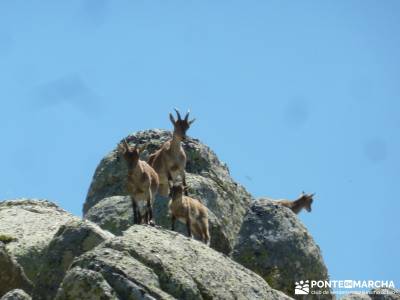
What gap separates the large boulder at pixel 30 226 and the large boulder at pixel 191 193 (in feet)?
3.30

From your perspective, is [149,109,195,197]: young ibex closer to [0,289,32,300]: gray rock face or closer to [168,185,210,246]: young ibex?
[168,185,210,246]: young ibex

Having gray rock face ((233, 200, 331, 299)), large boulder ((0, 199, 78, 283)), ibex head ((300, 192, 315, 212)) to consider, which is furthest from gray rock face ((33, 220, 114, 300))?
ibex head ((300, 192, 315, 212))

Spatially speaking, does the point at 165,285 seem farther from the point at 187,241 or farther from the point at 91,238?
the point at 91,238

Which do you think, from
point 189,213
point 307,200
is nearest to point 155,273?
point 189,213

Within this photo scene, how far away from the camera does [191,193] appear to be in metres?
29.0

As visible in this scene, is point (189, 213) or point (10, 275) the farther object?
point (189, 213)

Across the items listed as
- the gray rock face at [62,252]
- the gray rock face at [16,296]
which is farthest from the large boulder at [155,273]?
the gray rock face at [62,252]

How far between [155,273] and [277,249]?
7675 mm

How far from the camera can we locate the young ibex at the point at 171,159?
2928 centimetres

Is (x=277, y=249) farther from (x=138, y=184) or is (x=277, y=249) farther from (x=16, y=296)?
(x=16, y=296)

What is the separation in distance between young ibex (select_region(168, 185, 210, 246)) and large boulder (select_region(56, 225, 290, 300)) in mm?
4673

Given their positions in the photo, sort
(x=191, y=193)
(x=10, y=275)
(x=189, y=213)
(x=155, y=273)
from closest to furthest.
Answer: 1. (x=155, y=273)
2. (x=10, y=275)
3. (x=189, y=213)
4. (x=191, y=193)

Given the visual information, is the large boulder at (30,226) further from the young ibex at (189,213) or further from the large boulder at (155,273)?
the large boulder at (155,273)

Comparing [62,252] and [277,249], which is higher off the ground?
[277,249]
